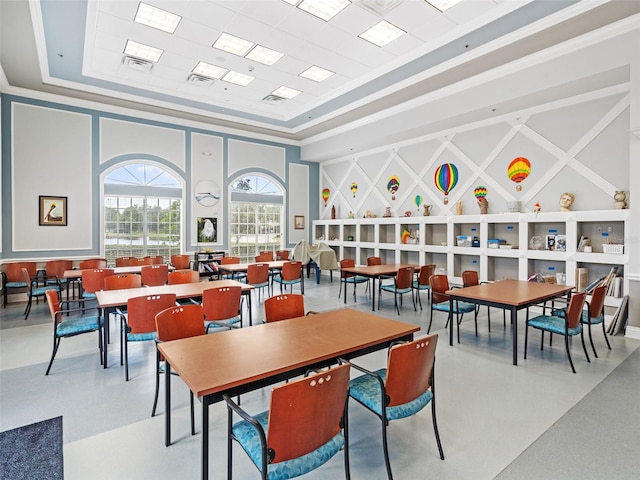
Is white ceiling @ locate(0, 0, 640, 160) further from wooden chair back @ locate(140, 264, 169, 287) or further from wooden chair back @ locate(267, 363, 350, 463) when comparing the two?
wooden chair back @ locate(267, 363, 350, 463)

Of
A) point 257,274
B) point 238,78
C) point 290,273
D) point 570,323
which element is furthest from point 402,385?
point 238,78

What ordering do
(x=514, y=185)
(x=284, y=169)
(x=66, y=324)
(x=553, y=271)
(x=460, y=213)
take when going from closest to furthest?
(x=66, y=324) < (x=553, y=271) < (x=514, y=185) < (x=460, y=213) < (x=284, y=169)

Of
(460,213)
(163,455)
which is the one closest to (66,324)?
(163,455)

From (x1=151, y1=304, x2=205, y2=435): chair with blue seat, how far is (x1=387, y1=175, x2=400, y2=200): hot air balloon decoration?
701cm

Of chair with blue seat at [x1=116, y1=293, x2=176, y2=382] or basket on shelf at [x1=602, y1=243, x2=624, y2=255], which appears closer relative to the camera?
chair with blue seat at [x1=116, y1=293, x2=176, y2=382]

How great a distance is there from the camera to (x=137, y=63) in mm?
6051

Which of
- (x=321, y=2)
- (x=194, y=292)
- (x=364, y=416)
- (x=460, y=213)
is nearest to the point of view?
(x=364, y=416)

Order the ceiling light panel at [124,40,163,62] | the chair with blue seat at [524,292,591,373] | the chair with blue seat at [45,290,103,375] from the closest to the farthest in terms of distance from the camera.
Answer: the chair with blue seat at [45,290,103,375] → the chair with blue seat at [524,292,591,373] → the ceiling light panel at [124,40,163,62]

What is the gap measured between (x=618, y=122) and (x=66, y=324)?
7.88m

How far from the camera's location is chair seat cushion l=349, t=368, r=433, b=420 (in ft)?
6.59

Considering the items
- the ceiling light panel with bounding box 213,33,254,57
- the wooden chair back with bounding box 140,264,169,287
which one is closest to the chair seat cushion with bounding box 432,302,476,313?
the wooden chair back with bounding box 140,264,169,287

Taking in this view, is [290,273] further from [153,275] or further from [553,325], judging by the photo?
[553,325]

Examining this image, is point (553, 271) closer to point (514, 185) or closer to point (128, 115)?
point (514, 185)

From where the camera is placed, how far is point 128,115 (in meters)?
7.98
